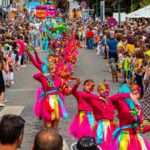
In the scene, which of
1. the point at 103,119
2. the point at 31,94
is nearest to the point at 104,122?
the point at 103,119

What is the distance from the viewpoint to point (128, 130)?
7.78m

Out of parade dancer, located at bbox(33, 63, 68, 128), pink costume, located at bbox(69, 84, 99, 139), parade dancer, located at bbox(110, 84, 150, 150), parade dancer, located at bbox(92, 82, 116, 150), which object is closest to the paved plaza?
parade dancer, located at bbox(33, 63, 68, 128)

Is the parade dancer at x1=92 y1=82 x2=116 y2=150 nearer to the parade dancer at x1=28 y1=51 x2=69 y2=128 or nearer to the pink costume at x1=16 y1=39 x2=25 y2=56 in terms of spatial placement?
the parade dancer at x1=28 y1=51 x2=69 y2=128

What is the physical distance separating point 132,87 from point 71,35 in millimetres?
18303

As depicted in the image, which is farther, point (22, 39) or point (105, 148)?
point (22, 39)

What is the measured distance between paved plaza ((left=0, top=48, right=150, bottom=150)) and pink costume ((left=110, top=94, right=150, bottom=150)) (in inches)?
91.8

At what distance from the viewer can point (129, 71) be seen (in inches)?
717

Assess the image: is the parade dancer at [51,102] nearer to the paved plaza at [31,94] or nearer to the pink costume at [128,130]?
the paved plaza at [31,94]

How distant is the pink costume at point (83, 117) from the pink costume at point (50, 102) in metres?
1.36

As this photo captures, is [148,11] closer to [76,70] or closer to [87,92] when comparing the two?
[76,70]

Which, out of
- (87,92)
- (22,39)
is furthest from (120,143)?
(22,39)

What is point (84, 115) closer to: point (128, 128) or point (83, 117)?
point (83, 117)

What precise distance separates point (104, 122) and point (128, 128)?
913 mm

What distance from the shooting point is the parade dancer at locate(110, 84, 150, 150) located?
25.0ft
